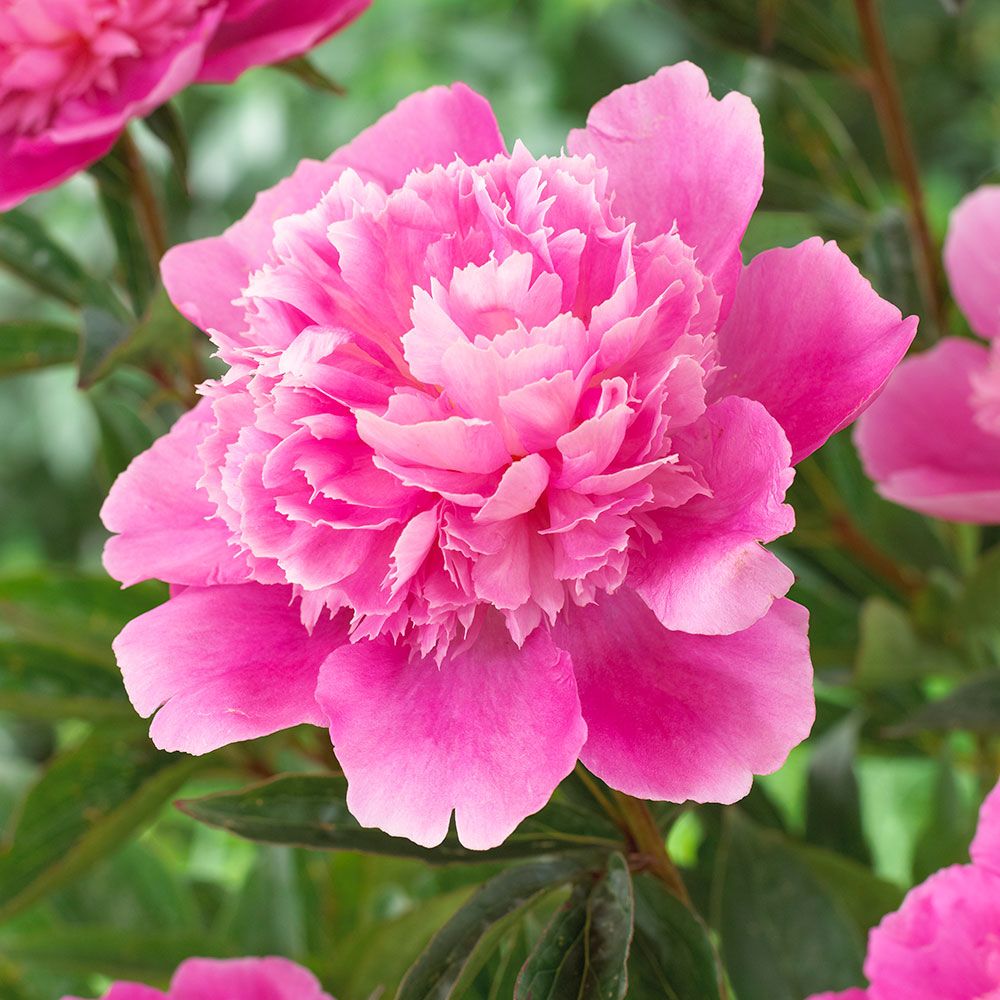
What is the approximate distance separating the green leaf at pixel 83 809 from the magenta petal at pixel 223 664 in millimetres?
189

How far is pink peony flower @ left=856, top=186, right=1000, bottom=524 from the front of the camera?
0.37 meters

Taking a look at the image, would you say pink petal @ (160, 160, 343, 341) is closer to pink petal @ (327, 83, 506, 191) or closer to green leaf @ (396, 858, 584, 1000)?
pink petal @ (327, 83, 506, 191)

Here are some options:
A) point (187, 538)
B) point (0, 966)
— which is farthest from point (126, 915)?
point (187, 538)

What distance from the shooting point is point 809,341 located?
0.26m

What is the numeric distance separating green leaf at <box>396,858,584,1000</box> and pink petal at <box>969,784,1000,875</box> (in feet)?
0.30

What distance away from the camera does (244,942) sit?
47 centimetres

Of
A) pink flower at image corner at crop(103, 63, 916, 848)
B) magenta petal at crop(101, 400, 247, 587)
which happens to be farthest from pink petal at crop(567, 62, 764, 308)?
magenta petal at crop(101, 400, 247, 587)

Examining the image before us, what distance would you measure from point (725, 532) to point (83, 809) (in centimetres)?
28

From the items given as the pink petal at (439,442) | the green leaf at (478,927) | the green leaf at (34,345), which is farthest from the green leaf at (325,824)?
the green leaf at (34,345)

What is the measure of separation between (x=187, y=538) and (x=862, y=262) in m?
0.30

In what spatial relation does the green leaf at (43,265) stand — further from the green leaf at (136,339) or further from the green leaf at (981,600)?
the green leaf at (981,600)

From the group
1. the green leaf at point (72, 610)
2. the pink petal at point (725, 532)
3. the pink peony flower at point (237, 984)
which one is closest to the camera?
the pink petal at point (725, 532)

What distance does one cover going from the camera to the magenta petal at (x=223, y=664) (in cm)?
25

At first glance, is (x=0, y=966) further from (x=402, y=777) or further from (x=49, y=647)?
(x=402, y=777)
